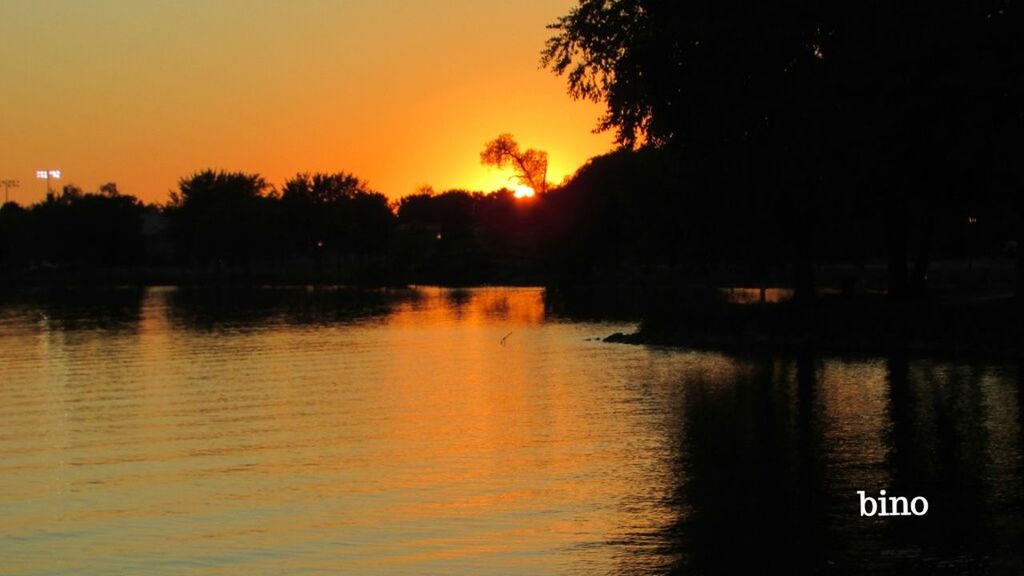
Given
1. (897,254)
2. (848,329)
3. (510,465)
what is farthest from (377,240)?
(510,465)

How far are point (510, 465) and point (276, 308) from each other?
2500 inches

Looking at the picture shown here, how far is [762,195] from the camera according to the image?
4291 cm

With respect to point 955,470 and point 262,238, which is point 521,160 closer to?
point 262,238

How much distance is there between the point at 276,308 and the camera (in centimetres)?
8275

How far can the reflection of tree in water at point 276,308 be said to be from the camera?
67.8 meters

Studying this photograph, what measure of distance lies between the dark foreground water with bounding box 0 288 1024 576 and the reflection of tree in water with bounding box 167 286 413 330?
25.6 meters

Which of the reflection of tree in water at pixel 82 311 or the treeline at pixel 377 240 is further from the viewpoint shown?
the treeline at pixel 377 240

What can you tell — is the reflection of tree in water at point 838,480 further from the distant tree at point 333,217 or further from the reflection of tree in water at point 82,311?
the distant tree at point 333,217

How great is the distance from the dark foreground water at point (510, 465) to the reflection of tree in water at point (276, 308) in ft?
83.9

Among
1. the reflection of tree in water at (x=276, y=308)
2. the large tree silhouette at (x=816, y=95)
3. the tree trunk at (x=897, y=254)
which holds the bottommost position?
the reflection of tree in water at (x=276, y=308)

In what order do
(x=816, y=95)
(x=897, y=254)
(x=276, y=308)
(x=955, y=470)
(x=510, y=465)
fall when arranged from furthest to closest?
(x=276, y=308) < (x=897, y=254) < (x=816, y=95) < (x=510, y=465) < (x=955, y=470)

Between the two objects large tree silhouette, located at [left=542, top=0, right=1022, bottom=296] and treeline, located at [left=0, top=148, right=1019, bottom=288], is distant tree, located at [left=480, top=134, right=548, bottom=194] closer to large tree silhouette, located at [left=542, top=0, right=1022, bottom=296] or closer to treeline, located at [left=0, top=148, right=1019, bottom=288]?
treeline, located at [left=0, top=148, right=1019, bottom=288]

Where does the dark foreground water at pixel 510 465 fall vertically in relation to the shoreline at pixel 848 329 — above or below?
below

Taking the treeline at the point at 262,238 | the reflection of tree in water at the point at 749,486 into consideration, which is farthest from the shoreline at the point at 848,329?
the treeline at the point at 262,238
